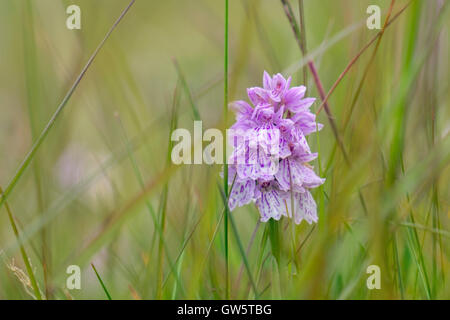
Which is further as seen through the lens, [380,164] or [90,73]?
[90,73]

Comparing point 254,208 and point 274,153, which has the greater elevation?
point 274,153

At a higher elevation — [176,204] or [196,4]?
[196,4]

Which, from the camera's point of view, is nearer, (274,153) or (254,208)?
(274,153)

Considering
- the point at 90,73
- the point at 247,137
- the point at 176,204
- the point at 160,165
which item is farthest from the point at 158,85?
the point at 247,137

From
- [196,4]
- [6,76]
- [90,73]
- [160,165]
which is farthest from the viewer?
[196,4]

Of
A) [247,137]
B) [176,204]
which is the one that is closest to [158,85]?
[176,204]

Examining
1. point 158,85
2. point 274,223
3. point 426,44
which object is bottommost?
point 274,223

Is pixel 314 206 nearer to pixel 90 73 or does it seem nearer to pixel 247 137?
pixel 247 137
